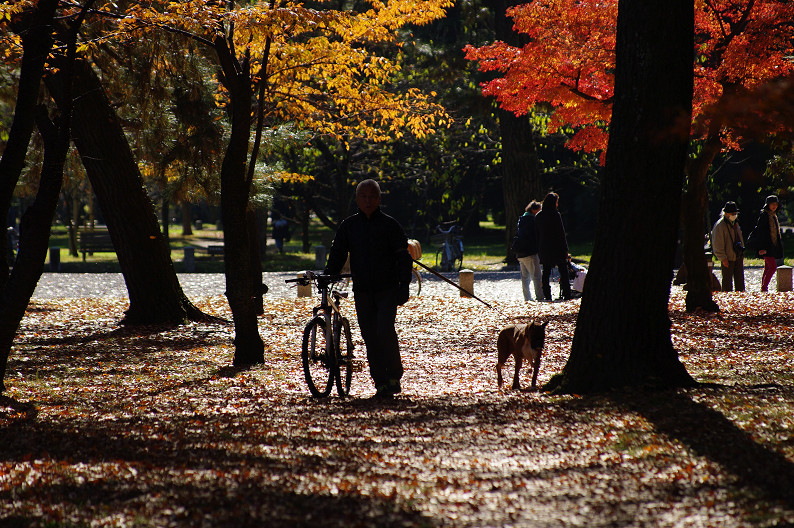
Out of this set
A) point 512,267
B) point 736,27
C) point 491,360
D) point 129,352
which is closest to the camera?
point 491,360

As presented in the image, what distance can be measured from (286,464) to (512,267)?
21.6 m

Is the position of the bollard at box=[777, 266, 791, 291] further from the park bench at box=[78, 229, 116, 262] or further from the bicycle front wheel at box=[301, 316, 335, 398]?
the park bench at box=[78, 229, 116, 262]

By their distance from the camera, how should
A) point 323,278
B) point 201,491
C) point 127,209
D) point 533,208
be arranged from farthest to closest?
point 533,208 → point 127,209 → point 323,278 → point 201,491

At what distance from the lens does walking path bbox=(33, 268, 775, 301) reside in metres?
19.6

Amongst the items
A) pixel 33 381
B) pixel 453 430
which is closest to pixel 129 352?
pixel 33 381

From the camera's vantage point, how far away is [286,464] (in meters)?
4.97

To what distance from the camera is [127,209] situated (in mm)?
12703

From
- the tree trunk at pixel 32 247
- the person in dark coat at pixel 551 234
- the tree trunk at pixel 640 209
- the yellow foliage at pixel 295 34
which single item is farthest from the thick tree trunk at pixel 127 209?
the tree trunk at pixel 640 209

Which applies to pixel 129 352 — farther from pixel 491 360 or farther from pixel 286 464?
pixel 286 464

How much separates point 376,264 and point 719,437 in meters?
2.93

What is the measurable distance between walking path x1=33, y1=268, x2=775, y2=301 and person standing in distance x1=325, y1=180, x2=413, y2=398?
417 inches

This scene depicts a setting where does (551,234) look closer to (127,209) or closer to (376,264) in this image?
(127,209)

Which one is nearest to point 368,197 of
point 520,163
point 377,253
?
point 377,253

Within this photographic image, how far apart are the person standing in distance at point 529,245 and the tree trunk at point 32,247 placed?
8.98m
